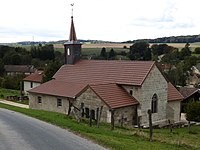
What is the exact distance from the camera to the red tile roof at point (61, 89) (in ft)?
116

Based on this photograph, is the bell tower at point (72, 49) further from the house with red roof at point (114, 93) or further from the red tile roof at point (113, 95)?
the red tile roof at point (113, 95)

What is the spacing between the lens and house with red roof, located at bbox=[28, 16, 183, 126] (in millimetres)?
31453

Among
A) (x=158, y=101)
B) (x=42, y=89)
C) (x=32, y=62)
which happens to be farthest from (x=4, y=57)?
(x=158, y=101)

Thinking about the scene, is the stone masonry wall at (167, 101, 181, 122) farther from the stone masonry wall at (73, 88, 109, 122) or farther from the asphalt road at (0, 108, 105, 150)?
the asphalt road at (0, 108, 105, 150)

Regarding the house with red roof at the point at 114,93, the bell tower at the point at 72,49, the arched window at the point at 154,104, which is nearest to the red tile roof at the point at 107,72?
the house with red roof at the point at 114,93

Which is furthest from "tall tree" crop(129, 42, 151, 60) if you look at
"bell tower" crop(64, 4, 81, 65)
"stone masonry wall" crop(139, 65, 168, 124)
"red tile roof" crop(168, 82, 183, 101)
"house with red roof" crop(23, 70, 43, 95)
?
"stone masonry wall" crop(139, 65, 168, 124)

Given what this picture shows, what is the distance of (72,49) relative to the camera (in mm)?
44625

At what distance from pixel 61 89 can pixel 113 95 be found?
7.62 meters

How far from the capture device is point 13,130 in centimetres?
1648

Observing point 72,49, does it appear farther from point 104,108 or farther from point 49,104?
point 104,108

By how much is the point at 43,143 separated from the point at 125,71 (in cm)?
2300

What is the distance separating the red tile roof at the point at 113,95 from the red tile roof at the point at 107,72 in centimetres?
141

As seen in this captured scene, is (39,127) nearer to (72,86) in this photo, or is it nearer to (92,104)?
(92,104)

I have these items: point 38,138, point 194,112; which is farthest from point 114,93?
point 38,138
